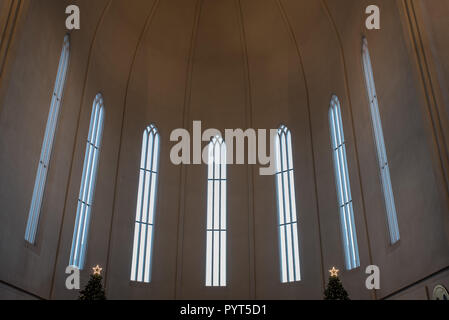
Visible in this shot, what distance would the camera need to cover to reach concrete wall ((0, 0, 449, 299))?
13078 mm

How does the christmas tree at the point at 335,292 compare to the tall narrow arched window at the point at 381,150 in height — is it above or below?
below

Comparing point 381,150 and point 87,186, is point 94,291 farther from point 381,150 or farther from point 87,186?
point 381,150

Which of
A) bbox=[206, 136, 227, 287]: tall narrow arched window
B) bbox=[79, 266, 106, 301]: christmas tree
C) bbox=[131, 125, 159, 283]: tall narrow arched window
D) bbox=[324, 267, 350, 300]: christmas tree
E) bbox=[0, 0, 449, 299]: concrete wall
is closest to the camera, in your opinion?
bbox=[0, 0, 449, 299]: concrete wall

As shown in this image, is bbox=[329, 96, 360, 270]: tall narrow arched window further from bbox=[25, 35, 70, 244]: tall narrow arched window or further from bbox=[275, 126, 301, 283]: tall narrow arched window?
bbox=[25, 35, 70, 244]: tall narrow arched window

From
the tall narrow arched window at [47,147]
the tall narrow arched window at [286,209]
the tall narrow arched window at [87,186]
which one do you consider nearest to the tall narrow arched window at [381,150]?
the tall narrow arched window at [286,209]

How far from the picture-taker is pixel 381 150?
1557 centimetres

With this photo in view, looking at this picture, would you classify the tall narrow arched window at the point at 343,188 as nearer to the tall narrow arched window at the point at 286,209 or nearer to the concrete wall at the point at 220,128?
the concrete wall at the point at 220,128

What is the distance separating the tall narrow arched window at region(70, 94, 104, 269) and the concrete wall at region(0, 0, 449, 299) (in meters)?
0.39

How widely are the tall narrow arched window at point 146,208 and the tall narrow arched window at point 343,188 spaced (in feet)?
28.1

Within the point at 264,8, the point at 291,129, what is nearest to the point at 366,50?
the point at 291,129

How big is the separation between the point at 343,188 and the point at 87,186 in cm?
1082

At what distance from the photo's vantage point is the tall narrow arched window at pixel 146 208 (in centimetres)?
1902

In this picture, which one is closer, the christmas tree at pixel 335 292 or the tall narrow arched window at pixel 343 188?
the christmas tree at pixel 335 292

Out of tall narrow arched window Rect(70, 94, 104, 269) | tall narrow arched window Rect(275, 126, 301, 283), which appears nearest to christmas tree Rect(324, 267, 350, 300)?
tall narrow arched window Rect(275, 126, 301, 283)
